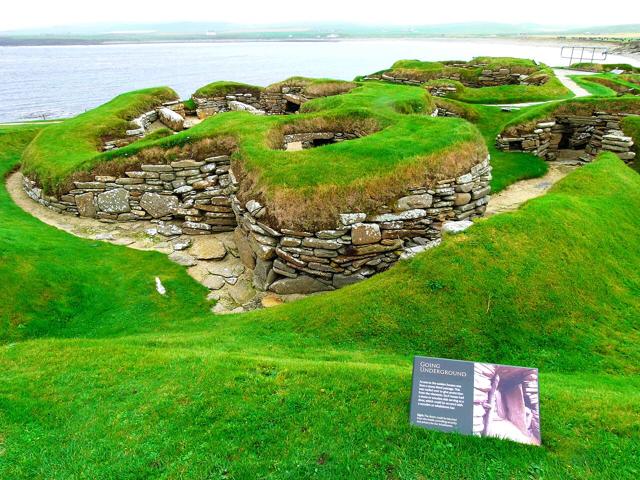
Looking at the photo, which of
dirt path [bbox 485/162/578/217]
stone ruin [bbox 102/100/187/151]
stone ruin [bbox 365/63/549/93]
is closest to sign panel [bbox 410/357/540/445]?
dirt path [bbox 485/162/578/217]

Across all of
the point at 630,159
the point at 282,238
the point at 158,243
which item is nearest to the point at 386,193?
the point at 282,238

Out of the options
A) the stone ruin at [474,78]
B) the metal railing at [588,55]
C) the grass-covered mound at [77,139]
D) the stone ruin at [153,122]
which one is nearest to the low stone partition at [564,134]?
the stone ruin at [474,78]

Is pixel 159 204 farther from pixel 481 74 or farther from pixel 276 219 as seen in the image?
pixel 481 74

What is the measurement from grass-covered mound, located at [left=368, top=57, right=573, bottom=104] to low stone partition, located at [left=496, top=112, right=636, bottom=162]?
7883 millimetres

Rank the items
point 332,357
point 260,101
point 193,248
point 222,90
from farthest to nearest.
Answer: point 260,101
point 222,90
point 193,248
point 332,357

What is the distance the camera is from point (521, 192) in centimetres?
1611

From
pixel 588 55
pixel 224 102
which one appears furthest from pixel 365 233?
pixel 588 55

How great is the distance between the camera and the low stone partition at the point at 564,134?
62.1 ft

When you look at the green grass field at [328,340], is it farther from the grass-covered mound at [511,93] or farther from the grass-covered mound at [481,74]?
the grass-covered mound at [481,74]

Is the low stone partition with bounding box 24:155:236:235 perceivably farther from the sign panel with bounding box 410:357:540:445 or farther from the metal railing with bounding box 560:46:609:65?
the metal railing with bounding box 560:46:609:65

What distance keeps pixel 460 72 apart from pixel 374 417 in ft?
121

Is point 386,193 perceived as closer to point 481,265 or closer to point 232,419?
point 481,265

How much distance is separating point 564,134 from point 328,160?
14.4m

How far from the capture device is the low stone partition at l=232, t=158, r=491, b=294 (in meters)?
11.5
